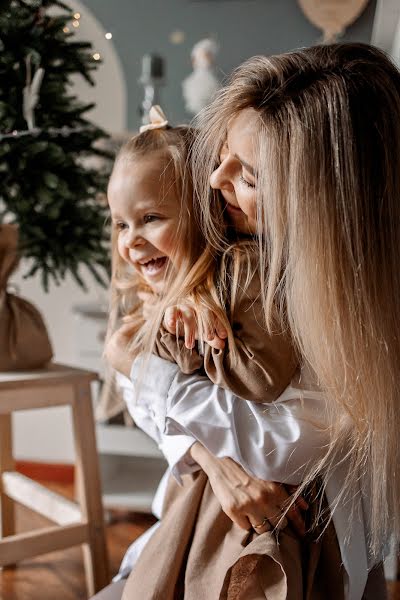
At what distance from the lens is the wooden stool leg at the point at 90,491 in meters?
1.60

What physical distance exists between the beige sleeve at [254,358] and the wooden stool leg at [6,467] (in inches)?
39.1

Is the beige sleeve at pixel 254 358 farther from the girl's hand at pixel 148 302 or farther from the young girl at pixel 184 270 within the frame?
the girl's hand at pixel 148 302

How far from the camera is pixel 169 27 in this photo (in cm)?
288

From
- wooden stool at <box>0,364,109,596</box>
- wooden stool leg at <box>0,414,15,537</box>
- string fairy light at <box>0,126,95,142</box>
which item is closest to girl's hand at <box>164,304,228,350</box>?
wooden stool at <box>0,364,109,596</box>

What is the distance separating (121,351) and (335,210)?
1.51ft

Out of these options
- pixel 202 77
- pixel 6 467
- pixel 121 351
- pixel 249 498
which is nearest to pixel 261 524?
pixel 249 498

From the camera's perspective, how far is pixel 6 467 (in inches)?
72.2

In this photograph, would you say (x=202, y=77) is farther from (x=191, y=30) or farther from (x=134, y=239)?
(x=134, y=239)

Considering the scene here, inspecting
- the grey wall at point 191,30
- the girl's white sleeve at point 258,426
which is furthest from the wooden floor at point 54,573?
the grey wall at point 191,30

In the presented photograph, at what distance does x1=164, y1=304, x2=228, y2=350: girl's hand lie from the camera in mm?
935

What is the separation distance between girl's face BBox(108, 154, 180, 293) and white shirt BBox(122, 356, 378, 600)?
22 centimetres

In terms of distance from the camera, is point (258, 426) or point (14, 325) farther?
point (14, 325)

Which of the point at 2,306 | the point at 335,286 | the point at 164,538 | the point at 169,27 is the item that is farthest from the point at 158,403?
the point at 169,27

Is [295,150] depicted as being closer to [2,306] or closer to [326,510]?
[326,510]
